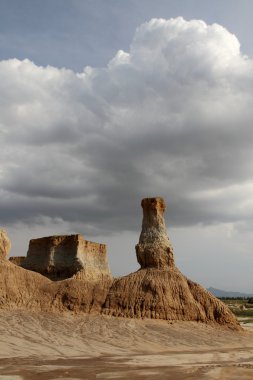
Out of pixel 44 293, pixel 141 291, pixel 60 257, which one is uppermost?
pixel 60 257

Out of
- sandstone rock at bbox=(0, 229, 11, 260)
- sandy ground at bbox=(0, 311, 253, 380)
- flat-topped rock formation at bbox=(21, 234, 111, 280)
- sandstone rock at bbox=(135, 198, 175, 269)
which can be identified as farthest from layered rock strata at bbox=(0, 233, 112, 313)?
flat-topped rock formation at bbox=(21, 234, 111, 280)

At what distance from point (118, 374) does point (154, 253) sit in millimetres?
19394

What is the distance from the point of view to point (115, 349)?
28406mm

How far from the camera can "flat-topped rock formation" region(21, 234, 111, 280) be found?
50.8 m

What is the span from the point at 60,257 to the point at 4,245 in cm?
1679

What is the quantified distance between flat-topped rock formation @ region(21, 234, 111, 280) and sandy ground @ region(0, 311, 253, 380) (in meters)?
17.6

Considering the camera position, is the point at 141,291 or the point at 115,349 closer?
the point at 115,349

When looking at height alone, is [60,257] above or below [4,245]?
above

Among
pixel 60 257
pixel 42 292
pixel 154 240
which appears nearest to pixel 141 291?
pixel 154 240

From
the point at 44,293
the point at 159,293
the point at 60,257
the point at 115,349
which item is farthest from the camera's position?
the point at 60,257

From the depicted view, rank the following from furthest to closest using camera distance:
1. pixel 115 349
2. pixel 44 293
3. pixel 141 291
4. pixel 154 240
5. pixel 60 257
Answer: pixel 60 257
pixel 154 240
pixel 141 291
pixel 44 293
pixel 115 349

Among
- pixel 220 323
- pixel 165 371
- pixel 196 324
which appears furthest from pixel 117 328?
pixel 165 371

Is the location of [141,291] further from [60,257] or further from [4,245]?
[60,257]

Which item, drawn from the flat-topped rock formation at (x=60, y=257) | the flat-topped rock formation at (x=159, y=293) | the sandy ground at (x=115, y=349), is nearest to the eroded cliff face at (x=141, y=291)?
the flat-topped rock formation at (x=159, y=293)
